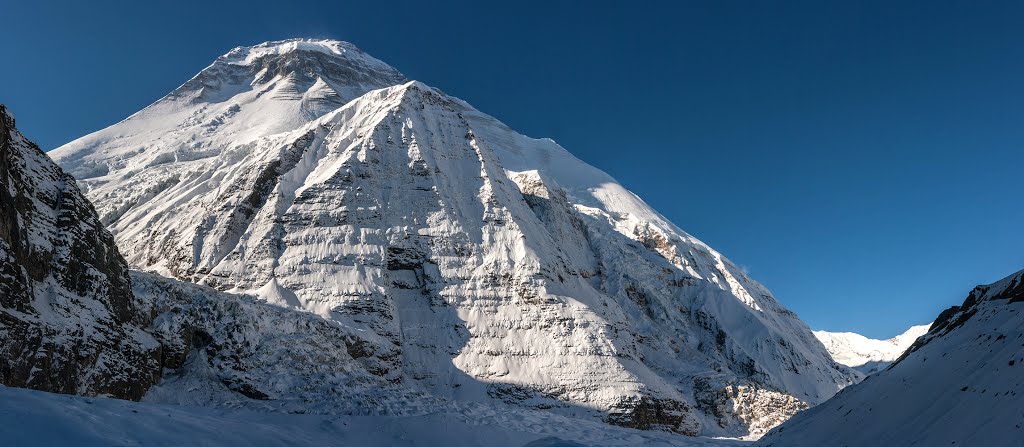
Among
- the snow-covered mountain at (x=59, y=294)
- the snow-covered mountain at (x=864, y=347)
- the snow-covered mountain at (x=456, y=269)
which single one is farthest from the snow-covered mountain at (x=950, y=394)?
the snow-covered mountain at (x=864, y=347)

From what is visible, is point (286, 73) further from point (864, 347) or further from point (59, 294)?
point (864, 347)

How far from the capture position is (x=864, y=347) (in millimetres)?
153250

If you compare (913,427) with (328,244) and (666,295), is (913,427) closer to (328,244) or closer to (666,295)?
(328,244)

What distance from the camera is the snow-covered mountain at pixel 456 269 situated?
178 feet

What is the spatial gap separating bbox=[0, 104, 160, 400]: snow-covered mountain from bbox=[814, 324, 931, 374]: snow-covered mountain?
130 metres

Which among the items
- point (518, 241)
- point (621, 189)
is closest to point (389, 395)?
point (518, 241)

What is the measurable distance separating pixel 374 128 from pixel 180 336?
39132 millimetres

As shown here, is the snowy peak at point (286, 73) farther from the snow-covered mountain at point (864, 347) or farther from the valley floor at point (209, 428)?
the snow-covered mountain at point (864, 347)

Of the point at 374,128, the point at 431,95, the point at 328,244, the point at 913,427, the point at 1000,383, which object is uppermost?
the point at 431,95

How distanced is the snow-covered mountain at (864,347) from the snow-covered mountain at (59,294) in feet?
428

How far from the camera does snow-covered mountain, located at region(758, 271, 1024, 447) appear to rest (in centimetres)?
1270

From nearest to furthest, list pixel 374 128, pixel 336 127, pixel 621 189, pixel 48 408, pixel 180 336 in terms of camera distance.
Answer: pixel 48 408, pixel 180 336, pixel 374 128, pixel 336 127, pixel 621 189

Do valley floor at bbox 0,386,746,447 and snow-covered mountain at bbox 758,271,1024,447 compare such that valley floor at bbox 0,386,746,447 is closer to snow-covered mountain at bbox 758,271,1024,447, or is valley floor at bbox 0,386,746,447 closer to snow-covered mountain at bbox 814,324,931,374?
snow-covered mountain at bbox 758,271,1024,447

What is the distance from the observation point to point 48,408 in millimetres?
11750
